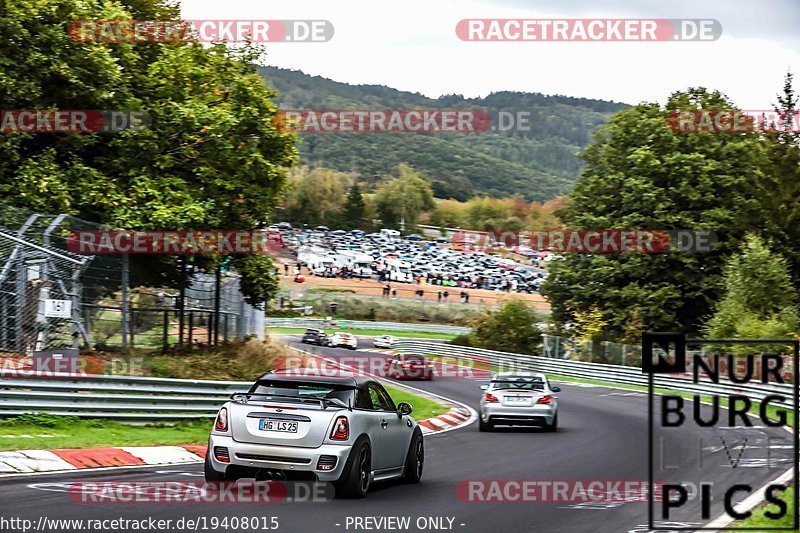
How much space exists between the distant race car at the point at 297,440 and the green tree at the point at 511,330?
49344mm

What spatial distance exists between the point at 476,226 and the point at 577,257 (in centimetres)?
9568

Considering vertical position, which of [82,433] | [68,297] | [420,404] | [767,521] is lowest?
[420,404]

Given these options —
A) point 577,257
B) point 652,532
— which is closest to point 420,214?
point 577,257

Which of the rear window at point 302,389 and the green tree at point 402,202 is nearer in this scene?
the rear window at point 302,389

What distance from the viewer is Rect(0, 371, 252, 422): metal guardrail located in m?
18.3

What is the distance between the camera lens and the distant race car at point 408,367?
1806 inches

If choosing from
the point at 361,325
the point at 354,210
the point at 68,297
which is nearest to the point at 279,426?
the point at 68,297

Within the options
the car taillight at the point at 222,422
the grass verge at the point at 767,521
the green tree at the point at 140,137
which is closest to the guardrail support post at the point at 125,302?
the green tree at the point at 140,137

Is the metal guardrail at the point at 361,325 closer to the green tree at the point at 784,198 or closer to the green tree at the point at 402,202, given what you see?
the green tree at the point at 784,198

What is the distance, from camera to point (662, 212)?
55281mm

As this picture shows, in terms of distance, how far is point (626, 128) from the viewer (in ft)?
193

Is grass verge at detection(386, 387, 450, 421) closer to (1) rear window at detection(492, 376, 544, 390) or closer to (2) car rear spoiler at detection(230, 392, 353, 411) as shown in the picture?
(1) rear window at detection(492, 376, 544, 390)

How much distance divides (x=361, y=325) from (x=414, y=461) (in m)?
83.8

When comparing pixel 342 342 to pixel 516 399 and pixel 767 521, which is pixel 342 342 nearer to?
pixel 516 399
